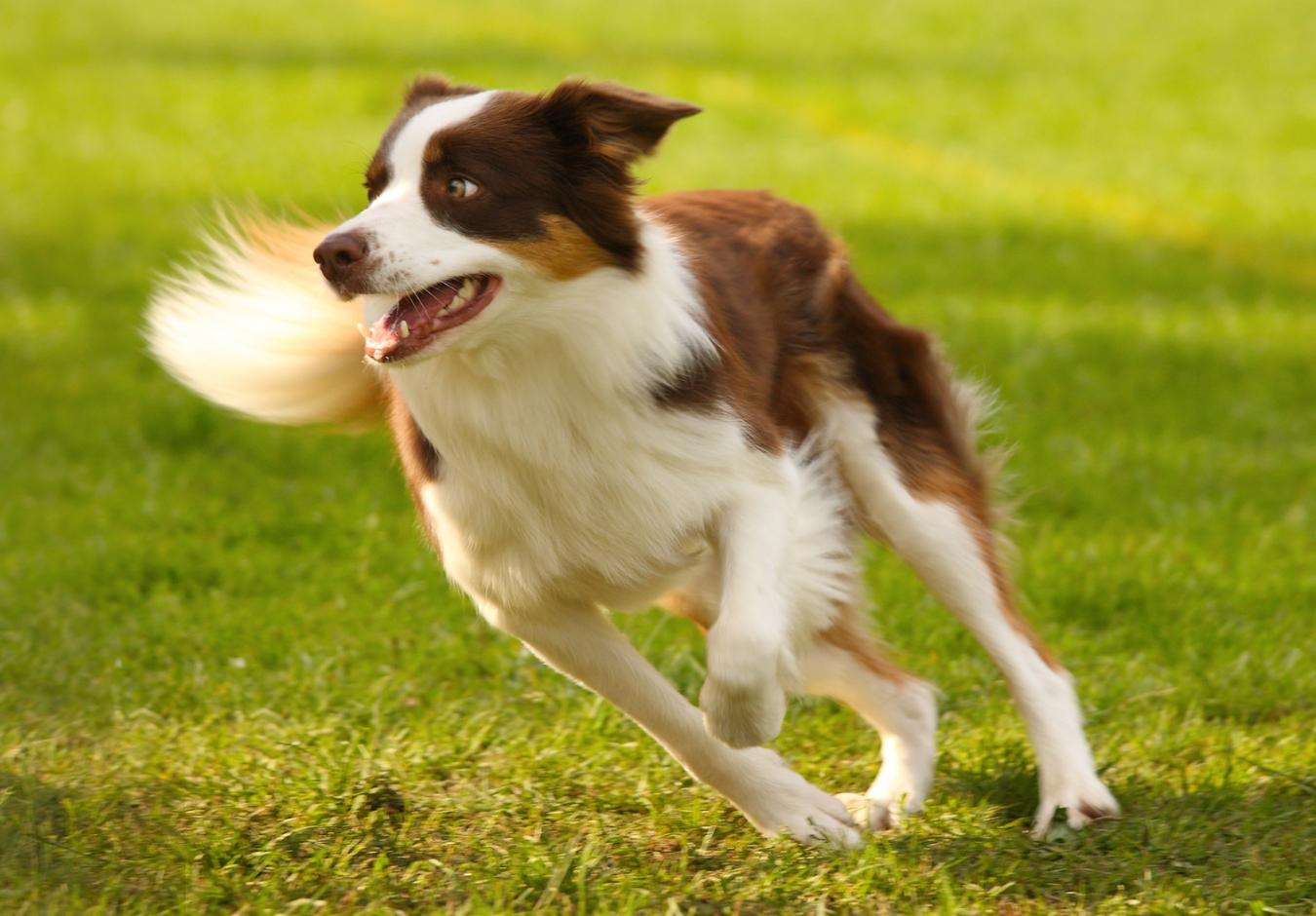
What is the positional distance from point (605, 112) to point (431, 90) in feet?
1.84

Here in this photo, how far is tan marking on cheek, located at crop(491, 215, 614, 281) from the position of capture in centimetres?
379

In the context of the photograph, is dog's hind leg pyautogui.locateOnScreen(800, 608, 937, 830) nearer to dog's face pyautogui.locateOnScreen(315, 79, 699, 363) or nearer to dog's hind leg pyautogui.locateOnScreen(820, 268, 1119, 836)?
dog's hind leg pyautogui.locateOnScreen(820, 268, 1119, 836)

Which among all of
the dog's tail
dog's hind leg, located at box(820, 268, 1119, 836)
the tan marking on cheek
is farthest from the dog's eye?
dog's hind leg, located at box(820, 268, 1119, 836)

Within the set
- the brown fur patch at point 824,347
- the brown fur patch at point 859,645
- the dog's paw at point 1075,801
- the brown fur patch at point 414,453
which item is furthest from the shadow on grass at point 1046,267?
the brown fur patch at point 414,453

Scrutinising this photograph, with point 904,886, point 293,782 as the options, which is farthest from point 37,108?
point 904,886

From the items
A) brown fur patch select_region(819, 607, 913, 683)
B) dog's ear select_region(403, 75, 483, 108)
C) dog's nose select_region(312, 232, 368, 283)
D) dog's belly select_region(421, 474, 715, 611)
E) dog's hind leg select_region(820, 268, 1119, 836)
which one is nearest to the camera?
dog's nose select_region(312, 232, 368, 283)

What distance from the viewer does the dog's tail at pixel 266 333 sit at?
4.91 metres

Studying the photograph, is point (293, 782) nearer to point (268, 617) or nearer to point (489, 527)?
point (489, 527)

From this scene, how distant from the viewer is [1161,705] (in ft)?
17.0

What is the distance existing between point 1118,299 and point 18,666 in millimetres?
7049

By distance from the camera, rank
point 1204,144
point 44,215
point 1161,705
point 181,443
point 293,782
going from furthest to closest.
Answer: point 1204,144, point 44,215, point 181,443, point 1161,705, point 293,782

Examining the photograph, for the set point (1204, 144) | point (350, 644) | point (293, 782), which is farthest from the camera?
point (1204, 144)

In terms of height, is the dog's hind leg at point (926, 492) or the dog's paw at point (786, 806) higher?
the dog's hind leg at point (926, 492)

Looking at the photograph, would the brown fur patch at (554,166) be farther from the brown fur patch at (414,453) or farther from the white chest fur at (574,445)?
the brown fur patch at (414,453)
